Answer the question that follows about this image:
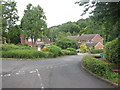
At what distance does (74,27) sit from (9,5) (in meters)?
50.0

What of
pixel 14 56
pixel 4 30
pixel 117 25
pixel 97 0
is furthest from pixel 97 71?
pixel 4 30

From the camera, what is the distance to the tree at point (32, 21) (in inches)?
1014

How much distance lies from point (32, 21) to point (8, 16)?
525 cm

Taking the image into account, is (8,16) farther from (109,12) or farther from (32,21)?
(109,12)

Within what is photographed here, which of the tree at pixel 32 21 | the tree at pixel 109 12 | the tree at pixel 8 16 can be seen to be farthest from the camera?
the tree at pixel 32 21

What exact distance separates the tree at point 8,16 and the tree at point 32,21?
2.45m

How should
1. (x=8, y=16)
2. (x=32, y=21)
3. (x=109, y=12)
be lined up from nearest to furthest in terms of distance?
(x=109, y=12) → (x=8, y=16) → (x=32, y=21)

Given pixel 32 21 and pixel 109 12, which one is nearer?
pixel 109 12

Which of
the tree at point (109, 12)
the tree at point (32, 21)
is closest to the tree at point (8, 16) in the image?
the tree at point (32, 21)

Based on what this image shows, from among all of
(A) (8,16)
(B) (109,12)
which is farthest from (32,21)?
(B) (109,12)

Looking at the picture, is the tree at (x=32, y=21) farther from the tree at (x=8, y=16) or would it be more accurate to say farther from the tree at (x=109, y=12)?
the tree at (x=109, y=12)

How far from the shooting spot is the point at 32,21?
25.9 metres

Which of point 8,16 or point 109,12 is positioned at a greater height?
point 8,16

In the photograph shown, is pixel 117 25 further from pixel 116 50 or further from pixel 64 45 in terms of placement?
pixel 64 45
